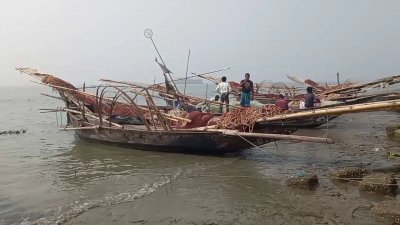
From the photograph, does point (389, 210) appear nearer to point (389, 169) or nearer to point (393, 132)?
point (389, 169)

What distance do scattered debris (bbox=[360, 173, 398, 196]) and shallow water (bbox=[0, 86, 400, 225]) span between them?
0.83 ft

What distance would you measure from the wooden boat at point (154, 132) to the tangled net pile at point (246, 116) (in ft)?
0.68

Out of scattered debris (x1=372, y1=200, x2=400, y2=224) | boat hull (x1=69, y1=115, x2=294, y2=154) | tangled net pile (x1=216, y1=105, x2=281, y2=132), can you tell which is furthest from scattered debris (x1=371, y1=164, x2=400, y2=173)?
scattered debris (x1=372, y1=200, x2=400, y2=224)

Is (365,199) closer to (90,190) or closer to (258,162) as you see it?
(258,162)

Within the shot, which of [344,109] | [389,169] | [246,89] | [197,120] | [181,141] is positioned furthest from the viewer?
[246,89]

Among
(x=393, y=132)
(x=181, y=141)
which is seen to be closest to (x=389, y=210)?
(x=181, y=141)

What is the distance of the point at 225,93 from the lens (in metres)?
16.2

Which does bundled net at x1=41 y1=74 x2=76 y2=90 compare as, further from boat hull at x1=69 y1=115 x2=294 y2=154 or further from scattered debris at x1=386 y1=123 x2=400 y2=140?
scattered debris at x1=386 y1=123 x2=400 y2=140

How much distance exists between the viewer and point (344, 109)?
8461 mm

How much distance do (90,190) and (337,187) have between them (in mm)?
5589

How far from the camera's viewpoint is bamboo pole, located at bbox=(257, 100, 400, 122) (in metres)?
7.70

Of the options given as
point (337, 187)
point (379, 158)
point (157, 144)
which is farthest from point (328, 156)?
point (157, 144)

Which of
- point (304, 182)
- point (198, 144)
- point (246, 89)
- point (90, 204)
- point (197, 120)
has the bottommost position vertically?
point (90, 204)

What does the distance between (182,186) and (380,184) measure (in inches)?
167
